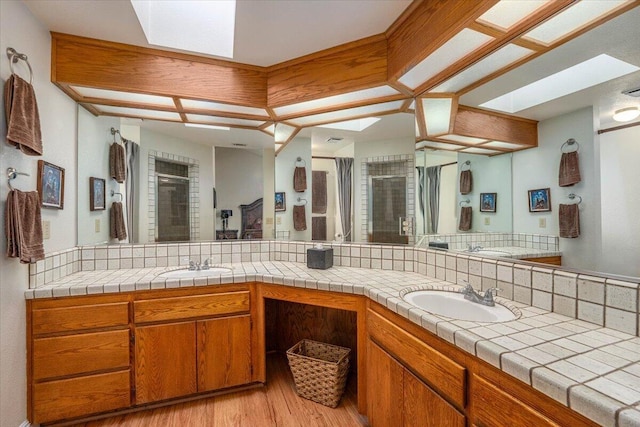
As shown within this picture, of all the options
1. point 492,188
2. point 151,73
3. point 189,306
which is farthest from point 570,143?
point 151,73

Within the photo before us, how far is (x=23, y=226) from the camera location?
149 cm

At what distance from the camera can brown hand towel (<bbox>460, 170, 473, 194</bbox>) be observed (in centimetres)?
167

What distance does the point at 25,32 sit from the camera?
160 centimetres

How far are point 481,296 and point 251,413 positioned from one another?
1578mm

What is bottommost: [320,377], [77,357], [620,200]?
[320,377]

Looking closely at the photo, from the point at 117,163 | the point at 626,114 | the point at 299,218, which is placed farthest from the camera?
the point at 299,218

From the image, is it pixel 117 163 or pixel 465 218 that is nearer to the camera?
pixel 465 218

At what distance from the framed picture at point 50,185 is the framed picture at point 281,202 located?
1.51m

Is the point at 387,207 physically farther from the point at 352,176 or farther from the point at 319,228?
the point at 319,228

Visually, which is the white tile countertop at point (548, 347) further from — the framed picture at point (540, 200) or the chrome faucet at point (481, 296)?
the framed picture at point (540, 200)

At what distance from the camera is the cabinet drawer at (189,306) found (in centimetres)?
180

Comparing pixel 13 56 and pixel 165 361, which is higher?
pixel 13 56

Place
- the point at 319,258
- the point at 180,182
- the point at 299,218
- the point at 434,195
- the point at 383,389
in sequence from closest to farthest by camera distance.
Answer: the point at 383,389 → the point at 434,195 → the point at 319,258 → the point at 180,182 → the point at 299,218

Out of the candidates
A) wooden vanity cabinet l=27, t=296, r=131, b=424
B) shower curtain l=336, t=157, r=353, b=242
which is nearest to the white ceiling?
shower curtain l=336, t=157, r=353, b=242
